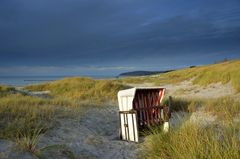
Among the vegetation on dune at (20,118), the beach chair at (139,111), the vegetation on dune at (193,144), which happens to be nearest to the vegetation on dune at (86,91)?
the vegetation on dune at (20,118)

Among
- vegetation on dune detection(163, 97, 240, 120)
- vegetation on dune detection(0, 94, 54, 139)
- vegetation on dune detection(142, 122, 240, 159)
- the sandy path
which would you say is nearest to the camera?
vegetation on dune detection(142, 122, 240, 159)

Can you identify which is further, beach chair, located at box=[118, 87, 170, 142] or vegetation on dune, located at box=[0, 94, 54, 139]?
beach chair, located at box=[118, 87, 170, 142]

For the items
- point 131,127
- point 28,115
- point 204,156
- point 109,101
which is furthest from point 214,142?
point 109,101

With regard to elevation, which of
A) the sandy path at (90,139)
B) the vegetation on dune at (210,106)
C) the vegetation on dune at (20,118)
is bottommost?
the sandy path at (90,139)

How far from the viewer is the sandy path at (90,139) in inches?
287

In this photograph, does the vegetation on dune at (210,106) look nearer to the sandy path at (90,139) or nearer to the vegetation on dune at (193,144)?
the sandy path at (90,139)

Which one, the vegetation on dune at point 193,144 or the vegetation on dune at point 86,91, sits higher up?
the vegetation on dune at point 86,91

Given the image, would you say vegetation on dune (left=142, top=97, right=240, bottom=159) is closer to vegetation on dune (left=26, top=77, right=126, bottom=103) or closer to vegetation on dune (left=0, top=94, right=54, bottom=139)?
vegetation on dune (left=0, top=94, right=54, bottom=139)

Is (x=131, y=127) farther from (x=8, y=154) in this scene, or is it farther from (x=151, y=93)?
(x=8, y=154)

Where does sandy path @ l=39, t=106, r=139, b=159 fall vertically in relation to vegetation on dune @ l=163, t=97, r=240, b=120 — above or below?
below

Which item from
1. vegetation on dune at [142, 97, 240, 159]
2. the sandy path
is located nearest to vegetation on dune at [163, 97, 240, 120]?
the sandy path

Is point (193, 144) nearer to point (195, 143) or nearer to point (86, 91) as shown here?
point (195, 143)

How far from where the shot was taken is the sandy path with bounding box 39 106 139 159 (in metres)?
7.30

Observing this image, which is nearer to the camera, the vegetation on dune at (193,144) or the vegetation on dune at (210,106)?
the vegetation on dune at (193,144)
